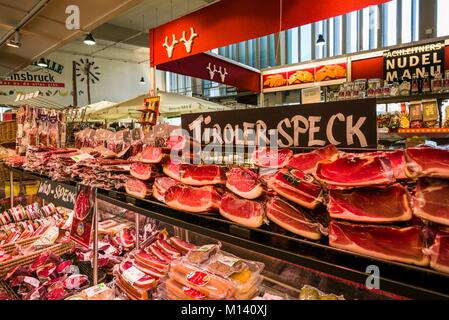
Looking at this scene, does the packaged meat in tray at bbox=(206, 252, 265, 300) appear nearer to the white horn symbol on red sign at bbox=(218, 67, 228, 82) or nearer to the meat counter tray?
the meat counter tray

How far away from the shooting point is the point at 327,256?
744 millimetres

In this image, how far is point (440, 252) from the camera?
→ 64 centimetres

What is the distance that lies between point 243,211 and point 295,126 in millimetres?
456

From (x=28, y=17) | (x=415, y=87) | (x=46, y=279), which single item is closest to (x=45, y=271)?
(x=46, y=279)

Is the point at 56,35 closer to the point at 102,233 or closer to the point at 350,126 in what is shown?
the point at 102,233

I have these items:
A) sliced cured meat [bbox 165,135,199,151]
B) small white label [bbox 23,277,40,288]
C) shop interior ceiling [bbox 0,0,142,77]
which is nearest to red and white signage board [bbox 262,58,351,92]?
shop interior ceiling [bbox 0,0,142,77]

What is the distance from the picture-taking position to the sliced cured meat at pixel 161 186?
1306 mm

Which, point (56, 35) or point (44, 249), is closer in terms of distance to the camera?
point (44, 249)

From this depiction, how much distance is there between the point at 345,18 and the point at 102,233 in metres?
9.73

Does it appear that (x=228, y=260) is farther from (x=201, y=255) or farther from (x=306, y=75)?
(x=306, y=75)

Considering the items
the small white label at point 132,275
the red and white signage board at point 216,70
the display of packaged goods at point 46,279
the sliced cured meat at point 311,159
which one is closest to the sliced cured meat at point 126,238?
the display of packaged goods at point 46,279

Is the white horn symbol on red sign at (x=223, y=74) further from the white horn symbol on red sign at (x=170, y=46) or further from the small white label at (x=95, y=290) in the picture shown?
the small white label at (x=95, y=290)

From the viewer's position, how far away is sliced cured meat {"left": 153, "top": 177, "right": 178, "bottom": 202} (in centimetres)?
131

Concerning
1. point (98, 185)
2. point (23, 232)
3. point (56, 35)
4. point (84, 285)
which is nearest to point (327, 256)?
point (98, 185)
